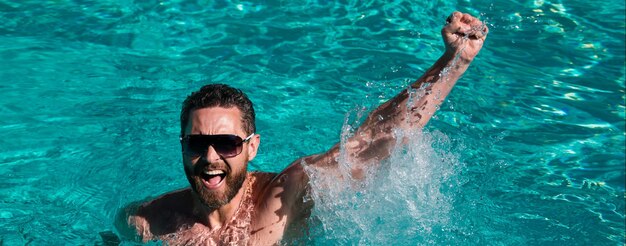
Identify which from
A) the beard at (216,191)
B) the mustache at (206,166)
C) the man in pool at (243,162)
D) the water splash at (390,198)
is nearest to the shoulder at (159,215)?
the man in pool at (243,162)

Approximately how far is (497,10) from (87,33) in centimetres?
290

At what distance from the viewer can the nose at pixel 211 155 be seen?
2.79 m

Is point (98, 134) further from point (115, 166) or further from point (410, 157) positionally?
point (410, 157)

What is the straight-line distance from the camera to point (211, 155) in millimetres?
2793

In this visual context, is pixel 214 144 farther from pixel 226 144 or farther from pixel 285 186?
pixel 285 186

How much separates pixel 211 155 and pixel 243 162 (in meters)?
0.14

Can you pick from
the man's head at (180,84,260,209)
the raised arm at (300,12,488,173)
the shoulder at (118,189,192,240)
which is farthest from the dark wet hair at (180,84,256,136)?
the shoulder at (118,189,192,240)

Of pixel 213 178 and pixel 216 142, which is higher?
pixel 216 142

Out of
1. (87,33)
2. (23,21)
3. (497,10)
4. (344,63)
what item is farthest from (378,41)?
(23,21)

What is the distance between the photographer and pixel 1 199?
3.84 m

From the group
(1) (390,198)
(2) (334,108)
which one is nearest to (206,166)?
(1) (390,198)

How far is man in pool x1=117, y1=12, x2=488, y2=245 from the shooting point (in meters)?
2.79

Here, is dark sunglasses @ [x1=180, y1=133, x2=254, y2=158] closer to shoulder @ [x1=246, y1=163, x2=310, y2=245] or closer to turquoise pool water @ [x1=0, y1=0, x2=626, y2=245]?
shoulder @ [x1=246, y1=163, x2=310, y2=245]

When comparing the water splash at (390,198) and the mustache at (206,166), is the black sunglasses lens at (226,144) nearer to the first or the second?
the mustache at (206,166)
